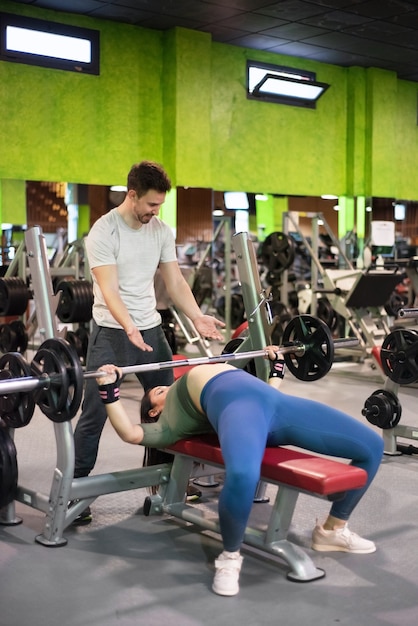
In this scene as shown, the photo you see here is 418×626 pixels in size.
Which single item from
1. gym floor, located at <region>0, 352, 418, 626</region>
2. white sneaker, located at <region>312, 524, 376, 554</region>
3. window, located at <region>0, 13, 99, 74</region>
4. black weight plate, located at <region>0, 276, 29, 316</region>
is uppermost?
window, located at <region>0, 13, 99, 74</region>

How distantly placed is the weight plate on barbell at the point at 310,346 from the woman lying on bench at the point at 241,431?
1.72ft

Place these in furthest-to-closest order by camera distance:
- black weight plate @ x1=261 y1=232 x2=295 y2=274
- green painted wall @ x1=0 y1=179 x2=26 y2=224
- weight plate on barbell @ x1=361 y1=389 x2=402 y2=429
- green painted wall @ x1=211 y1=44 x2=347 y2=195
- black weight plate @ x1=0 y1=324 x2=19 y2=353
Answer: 1. green painted wall @ x1=211 y1=44 x2=347 y2=195
2. black weight plate @ x1=261 y1=232 x2=295 y2=274
3. green painted wall @ x1=0 y1=179 x2=26 y2=224
4. black weight plate @ x1=0 y1=324 x2=19 y2=353
5. weight plate on barbell @ x1=361 y1=389 x2=402 y2=429

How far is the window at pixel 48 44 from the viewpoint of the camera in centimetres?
716

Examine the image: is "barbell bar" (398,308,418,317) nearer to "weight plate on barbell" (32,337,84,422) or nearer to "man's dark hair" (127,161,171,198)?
"man's dark hair" (127,161,171,198)

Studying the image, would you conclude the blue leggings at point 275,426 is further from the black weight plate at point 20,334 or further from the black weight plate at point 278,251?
the black weight plate at point 278,251

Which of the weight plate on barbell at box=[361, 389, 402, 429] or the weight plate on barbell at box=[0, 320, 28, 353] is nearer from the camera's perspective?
the weight plate on barbell at box=[361, 389, 402, 429]

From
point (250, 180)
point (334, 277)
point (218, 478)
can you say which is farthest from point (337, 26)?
point (218, 478)

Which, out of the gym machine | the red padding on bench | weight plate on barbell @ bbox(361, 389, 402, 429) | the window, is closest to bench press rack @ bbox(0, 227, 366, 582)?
the red padding on bench

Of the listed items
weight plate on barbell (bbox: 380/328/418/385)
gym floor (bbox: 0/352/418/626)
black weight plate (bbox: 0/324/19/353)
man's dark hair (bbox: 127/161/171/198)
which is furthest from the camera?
black weight plate (bbox: 0/324/19/353)

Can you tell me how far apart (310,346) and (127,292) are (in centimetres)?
73

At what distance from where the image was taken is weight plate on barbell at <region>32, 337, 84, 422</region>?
2451mm

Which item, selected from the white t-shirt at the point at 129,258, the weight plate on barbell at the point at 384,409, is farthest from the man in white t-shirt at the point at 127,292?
the weight plate on barbell at the point at 384,409

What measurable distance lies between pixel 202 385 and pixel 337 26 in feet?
19.9

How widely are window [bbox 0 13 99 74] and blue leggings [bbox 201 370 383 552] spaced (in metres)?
5.49
